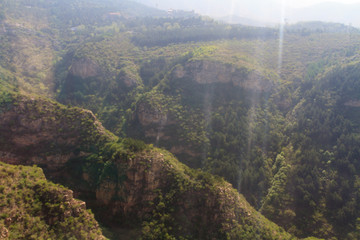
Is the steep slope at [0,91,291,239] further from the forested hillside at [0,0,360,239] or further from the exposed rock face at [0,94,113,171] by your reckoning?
the forested hillside at [0,0,360,239]

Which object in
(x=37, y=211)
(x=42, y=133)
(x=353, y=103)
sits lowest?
(x=37, y=211)

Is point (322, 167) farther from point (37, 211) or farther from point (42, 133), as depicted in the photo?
point (42, 133)

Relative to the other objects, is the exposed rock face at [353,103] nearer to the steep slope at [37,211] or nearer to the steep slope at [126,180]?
the steep slope at [126,180]

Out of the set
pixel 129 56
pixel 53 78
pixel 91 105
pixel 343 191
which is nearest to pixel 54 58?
pixel 53 78

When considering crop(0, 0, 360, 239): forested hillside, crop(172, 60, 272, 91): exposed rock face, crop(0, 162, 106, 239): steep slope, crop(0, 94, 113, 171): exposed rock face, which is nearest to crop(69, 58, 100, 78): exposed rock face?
crop(0, 0, 360, 239): forested hillside

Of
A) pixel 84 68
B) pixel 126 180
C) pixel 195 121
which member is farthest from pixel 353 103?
pixel 84 68

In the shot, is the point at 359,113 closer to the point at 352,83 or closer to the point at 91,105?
the point at 352,83
